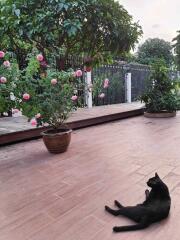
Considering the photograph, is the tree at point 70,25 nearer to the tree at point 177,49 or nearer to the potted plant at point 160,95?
the potted plant at point 160,95

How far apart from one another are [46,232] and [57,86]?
5.79 ft

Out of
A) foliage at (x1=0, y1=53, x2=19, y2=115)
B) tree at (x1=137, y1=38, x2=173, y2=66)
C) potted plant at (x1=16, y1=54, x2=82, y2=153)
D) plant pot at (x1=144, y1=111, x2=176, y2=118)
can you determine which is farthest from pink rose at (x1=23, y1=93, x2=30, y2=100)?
tree at (x1=137, y1=38, x2=173, y2=66)

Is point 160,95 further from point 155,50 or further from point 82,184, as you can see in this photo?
point 155,50

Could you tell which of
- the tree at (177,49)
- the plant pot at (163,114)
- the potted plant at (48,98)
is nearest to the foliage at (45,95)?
the potted plant at (48,98)

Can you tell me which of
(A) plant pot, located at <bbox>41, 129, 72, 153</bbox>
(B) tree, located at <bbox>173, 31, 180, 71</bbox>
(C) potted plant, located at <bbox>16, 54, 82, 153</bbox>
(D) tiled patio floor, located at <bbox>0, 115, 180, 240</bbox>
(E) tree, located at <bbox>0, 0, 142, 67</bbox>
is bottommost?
(D) tiled patio floor, located at <bbox>0, 115, 180, 240</bbox>

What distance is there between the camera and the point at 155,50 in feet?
46.8

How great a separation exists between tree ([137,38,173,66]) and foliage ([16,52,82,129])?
12191 millimetres

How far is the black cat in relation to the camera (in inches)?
56.9

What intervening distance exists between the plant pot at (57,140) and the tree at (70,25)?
65.1 inches

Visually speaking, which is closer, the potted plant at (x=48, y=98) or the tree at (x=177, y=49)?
the potted plant at (x=48, y=98)

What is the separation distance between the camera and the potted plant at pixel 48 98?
2648 mm

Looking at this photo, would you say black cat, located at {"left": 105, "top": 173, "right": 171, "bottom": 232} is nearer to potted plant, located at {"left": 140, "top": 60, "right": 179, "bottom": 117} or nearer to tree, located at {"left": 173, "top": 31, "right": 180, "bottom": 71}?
potted plant, located at {"left": 140, "top": 60, "right": 179, "bottom": 117}

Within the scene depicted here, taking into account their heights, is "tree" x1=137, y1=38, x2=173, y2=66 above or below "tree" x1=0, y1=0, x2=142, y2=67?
above

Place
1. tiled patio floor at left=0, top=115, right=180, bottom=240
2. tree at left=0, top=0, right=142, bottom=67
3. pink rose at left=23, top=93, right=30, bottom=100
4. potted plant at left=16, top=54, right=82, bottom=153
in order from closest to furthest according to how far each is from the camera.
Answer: tiled patio floor at left=0, top=115, right=180, bottom=240 → pink rose at left=23, top=93, right=30, bottom=100 → potted plant at left=16, top=54, right=82, bottom=153 → tree at left=0, top=0, right=142, bottom=67
